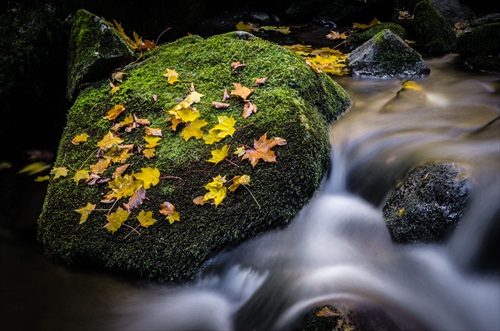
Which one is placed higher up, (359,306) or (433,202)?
(433,202)

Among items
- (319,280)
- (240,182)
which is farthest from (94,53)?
(319,280)

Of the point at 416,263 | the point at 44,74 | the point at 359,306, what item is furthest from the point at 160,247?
the point at 44,74

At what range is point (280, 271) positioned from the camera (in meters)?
2.80

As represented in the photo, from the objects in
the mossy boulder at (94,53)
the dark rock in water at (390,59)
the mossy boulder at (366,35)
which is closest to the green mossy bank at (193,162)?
the mossy boulder at (94,53)

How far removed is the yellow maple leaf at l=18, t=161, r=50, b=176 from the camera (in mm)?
4438

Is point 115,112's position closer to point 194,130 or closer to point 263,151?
point 194,130

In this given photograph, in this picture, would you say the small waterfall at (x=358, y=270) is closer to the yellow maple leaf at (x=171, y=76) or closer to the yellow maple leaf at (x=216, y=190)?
the yellow maple leaf at (x=216, y=190)

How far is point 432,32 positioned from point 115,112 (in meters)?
6.32

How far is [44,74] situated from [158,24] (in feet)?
9.54

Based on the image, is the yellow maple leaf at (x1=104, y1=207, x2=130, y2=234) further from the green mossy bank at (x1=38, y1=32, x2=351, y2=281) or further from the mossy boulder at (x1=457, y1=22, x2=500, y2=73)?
the mossy boulder at (x1=457, y1=22, x2=500, y2=73)

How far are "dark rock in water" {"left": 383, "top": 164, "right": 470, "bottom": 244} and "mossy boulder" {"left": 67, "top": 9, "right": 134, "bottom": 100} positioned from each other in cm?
346

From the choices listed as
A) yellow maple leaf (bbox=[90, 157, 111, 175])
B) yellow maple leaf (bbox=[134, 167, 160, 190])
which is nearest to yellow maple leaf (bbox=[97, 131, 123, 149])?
yellow maple leaf (bbox=[90, 157, 111, 175])

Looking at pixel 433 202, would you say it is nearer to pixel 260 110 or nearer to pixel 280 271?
pixel 280 271

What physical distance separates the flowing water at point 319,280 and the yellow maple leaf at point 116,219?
1.26 feet
